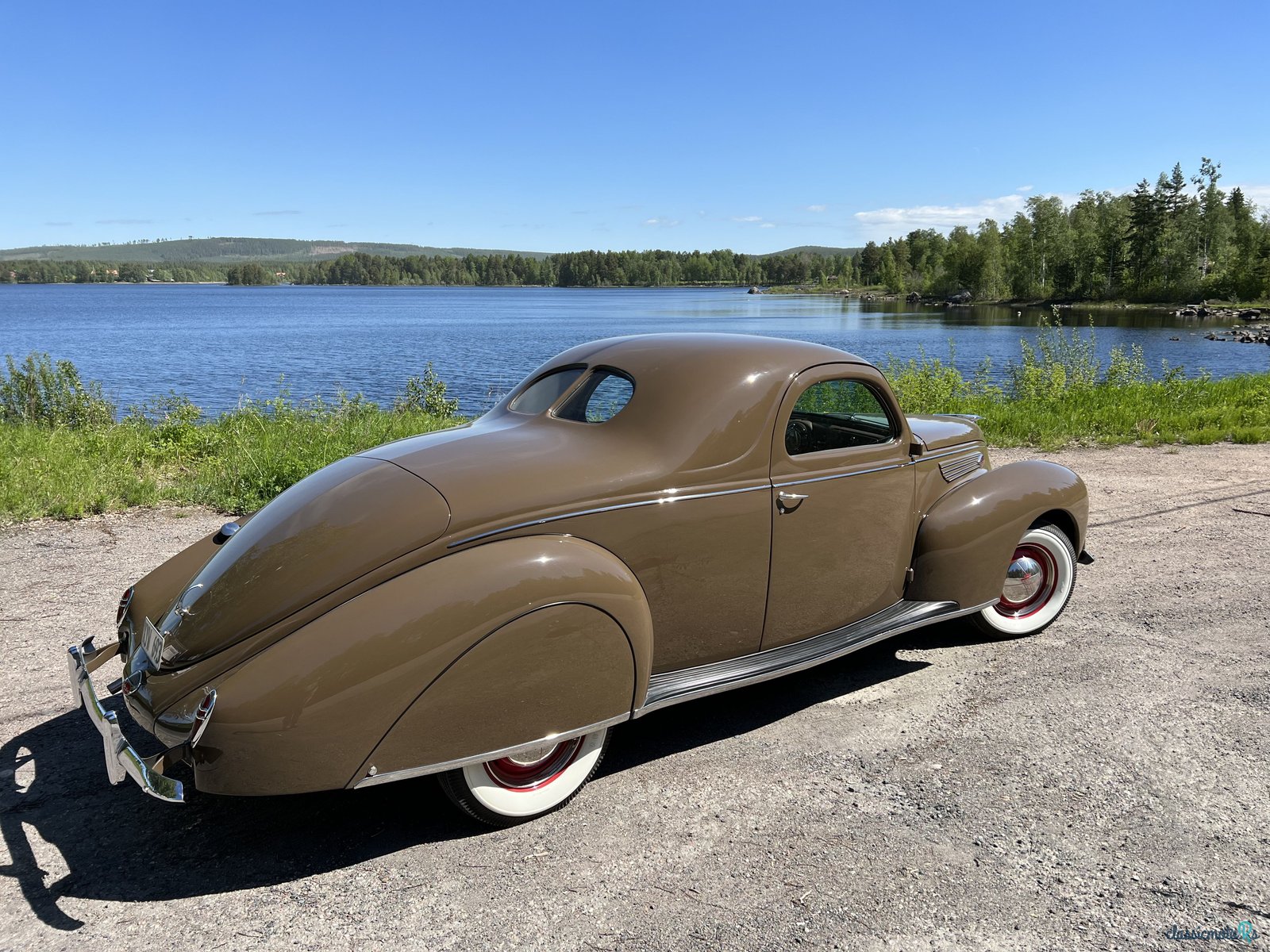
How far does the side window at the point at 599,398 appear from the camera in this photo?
146 inches

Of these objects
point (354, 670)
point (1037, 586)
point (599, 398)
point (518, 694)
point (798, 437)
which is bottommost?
→ point (1037, 586)

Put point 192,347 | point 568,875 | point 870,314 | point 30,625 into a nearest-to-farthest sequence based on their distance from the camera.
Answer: point 568,875, point 30,625, point 192,347, point 870,314

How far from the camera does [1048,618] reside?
4.92 meters

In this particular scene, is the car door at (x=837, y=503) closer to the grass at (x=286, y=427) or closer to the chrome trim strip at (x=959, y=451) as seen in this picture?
the chrome trim strip at (x=959, y=451)

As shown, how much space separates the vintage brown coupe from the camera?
8.77 feet

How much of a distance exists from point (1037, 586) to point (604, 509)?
10.4 feet

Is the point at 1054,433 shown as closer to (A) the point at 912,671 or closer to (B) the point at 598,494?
(A) the point at 912,671

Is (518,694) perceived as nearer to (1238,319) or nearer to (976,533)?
(976,533)

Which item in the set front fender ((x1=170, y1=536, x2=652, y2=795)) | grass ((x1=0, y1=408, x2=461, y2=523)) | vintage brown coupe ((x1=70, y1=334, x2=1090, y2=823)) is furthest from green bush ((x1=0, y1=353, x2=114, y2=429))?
front fender ((x1=170, y1=536, x2=652, y2=795))

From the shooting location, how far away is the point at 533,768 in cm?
316

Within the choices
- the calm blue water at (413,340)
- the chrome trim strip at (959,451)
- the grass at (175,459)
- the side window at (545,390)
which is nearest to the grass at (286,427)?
the grass at (175,459)

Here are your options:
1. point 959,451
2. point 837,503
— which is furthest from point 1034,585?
point 837,503

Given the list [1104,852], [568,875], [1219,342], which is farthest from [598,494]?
[1219,342]

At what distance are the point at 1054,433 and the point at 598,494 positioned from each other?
31.9ft
